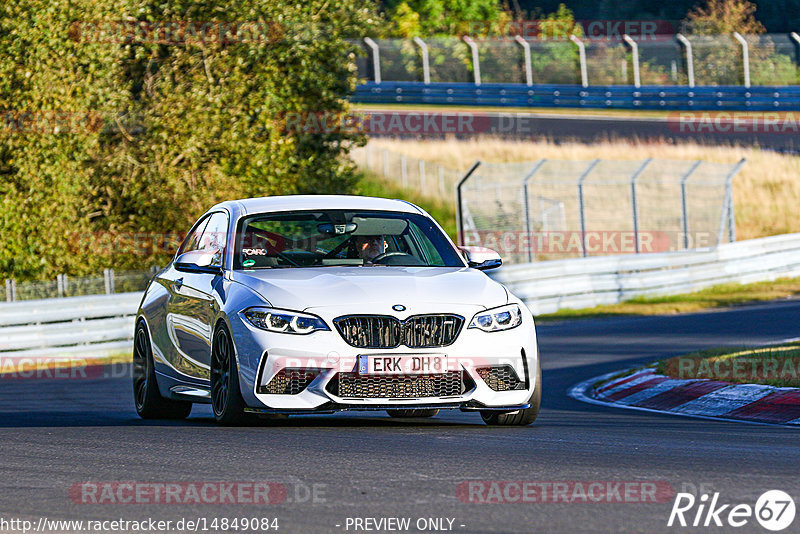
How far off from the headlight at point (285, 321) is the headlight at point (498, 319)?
97cm

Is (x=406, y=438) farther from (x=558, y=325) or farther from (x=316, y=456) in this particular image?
(x=558, y=325)

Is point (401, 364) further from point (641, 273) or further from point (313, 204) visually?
point (641, 273)

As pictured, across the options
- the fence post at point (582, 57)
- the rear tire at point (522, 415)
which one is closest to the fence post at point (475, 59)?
the fence post at point (582, 57)

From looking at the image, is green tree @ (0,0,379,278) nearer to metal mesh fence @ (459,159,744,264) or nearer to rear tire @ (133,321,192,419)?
Answer: metal mesh fence @ (459,159,744,264)

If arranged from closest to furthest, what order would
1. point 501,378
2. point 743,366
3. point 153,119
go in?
point 501,378 < point 743,366 < point 153,119

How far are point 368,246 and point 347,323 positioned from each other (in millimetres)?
1411

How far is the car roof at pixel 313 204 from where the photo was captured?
10.5 metres

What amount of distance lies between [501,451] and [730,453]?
125cm

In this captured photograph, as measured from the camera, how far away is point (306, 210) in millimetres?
10383

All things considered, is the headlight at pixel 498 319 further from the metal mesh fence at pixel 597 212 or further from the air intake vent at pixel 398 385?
the metal mesh fence at pixel 597 212

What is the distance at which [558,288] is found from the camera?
26000mm

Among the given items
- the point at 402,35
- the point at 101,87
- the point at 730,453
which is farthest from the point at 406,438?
the point at 402,35

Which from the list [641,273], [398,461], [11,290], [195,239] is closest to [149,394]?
[195,239]

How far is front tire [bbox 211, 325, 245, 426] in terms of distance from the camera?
30.5 feet
